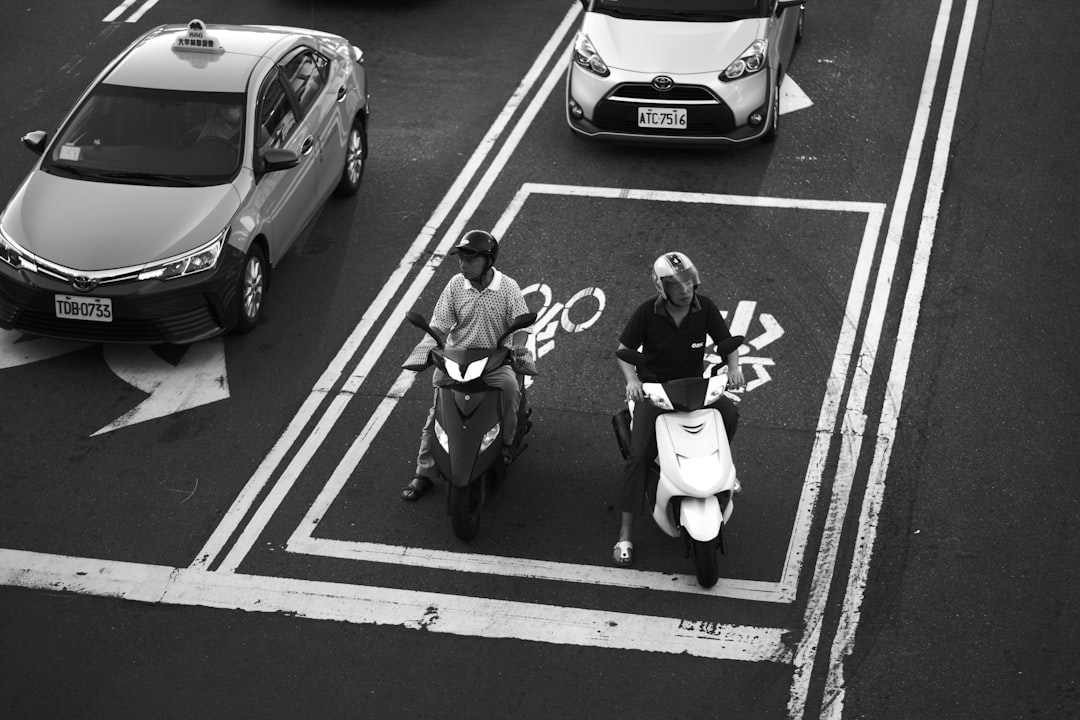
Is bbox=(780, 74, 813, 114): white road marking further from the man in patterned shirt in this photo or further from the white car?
the man in patterned shirt

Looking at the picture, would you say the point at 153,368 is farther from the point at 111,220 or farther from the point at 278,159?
the point at 278,159

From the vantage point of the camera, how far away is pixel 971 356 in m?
10.2

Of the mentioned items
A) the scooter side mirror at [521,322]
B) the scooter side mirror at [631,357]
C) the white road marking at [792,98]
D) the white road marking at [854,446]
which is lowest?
the white road marking at [792,98]

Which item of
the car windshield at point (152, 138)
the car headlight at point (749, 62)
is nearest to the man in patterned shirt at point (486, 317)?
the car windshield at point (152, 138)

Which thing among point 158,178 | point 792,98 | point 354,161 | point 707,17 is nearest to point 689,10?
point 707,17

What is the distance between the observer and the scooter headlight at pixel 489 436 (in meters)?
8.33

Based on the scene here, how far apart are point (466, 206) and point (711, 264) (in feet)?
8.09

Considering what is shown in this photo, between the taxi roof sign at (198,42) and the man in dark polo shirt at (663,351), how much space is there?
5.47m

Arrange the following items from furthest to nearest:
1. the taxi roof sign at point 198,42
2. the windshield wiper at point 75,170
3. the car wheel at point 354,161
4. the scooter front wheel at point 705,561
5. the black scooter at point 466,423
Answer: the car wheel at point 354,161 → the taxi roof sign at point 198,42 → the windshield wiper at point 75,170 → the black scooter at point 466,423 → the scooter front wheel at point 705,561

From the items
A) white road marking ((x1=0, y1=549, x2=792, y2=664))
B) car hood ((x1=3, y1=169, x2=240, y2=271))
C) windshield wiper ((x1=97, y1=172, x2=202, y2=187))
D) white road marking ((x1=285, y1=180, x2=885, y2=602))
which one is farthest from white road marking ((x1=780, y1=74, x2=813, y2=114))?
white road marking ((x1=0, y1=549, x2=792, y2=664))

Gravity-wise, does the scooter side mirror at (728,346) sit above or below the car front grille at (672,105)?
above

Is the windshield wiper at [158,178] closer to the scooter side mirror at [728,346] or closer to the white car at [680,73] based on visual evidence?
the white car at [680,73]

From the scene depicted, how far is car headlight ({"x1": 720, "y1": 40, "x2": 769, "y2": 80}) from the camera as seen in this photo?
12750 millimetres

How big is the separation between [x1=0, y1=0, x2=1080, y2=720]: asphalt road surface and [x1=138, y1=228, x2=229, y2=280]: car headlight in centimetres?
77
